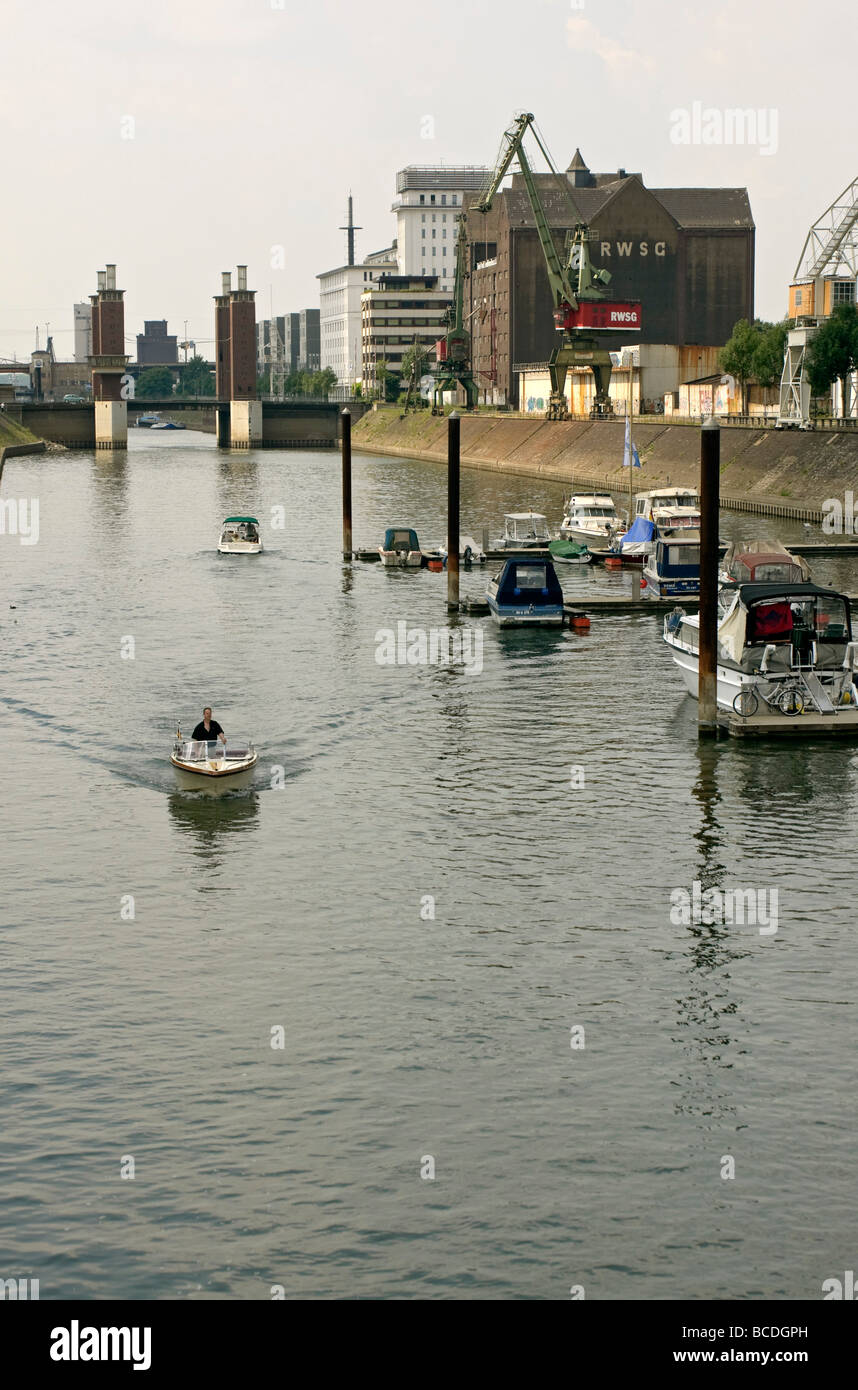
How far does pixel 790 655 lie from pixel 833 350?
76472 millimetres

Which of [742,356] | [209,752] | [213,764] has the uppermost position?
[742,356]

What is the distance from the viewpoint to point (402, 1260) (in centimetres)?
1772

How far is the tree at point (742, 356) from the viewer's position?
5517 inches

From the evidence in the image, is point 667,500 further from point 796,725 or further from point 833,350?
point 796,725

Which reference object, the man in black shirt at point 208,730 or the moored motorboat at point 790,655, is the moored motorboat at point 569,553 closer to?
the moored motorboat at point 790,655

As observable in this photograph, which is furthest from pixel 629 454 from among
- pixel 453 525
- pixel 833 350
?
pixel 453 525

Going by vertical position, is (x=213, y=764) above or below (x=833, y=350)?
below

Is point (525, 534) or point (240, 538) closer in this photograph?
point (525, 534)

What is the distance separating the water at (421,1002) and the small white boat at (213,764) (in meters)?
0.54

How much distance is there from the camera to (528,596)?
57500 mm

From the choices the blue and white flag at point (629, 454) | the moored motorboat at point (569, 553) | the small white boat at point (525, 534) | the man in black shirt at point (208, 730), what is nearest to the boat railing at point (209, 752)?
the man in black shirt at point (208, 730)

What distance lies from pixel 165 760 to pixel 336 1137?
1936cm

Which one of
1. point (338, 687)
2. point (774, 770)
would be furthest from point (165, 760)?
point (774, 770)
